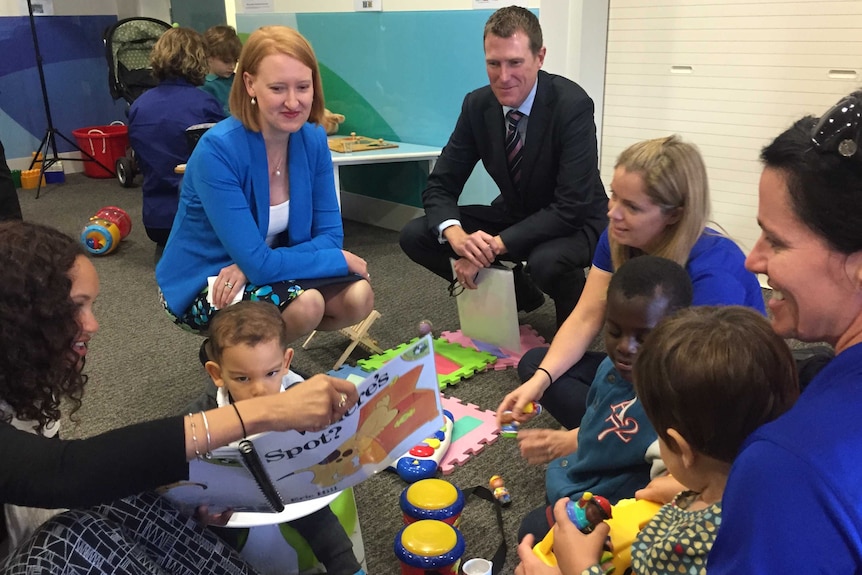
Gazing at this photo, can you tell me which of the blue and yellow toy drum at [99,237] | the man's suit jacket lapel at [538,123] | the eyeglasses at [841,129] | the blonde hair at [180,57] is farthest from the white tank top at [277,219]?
the blue and yellow toy drum at [99,237]

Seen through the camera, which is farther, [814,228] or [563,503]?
[563,503]

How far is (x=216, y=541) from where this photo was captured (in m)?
1.23

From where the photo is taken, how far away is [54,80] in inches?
216

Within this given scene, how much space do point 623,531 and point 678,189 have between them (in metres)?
0.74

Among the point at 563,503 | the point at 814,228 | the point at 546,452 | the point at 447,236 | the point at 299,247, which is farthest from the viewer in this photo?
the point at 447,236

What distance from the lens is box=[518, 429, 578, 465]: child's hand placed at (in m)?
1.43

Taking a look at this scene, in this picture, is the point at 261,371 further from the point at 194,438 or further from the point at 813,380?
the point at 813,380

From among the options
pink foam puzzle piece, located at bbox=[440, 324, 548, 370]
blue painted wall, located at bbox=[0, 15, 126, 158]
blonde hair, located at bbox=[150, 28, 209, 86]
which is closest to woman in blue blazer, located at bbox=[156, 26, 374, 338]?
pink foam puzzle piece, located at bbox=[440, 324, 548, 370]

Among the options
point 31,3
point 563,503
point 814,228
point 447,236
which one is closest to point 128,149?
point 31,3

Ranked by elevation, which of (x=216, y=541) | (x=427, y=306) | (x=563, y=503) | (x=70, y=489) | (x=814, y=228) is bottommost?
(x=427, y=306)

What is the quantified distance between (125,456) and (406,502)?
26.2 inches

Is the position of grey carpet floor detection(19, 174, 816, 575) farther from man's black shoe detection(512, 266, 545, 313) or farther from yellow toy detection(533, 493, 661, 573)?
yellow toy detection(533, 493, 661, 573)

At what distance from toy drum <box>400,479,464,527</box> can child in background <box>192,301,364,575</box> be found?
0.46ft

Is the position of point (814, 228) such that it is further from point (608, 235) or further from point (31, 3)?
point (31, 3)
